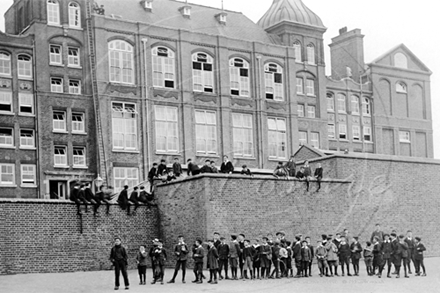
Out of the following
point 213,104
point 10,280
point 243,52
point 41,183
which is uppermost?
point 243,52

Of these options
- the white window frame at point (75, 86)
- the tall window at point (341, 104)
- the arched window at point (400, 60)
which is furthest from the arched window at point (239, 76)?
the arched window at point (400, 60)

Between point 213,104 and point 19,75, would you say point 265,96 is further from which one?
point 19,75

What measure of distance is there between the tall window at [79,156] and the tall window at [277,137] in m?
14.4

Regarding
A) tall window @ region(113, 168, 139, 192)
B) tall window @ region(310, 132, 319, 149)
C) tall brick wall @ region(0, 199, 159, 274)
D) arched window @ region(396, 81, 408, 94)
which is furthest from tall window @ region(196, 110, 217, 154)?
arched window @ region(396, 81, 408, 94)

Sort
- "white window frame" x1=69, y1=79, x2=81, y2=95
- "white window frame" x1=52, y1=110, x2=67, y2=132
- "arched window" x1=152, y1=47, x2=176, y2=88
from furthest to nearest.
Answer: "arched window" x1=152, y1=47, x2=176, y2=88 → "white window frame" x1=69, y1=79, x2=81, y2=95 → "white window frame" x1=52, y1=110, x2=67, y2=132

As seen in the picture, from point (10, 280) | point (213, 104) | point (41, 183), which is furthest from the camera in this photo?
point (213, 104)

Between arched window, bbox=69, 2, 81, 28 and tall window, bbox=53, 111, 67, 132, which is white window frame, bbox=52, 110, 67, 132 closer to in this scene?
tall window, bbox=53, 111, 67, 132

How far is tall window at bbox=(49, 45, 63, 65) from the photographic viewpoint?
158 feet

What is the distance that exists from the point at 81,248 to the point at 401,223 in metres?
16.1

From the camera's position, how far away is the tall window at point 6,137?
46.4 m

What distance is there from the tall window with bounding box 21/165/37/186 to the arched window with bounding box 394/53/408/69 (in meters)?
35.4

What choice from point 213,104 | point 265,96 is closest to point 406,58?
point 265,96

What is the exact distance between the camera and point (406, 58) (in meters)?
67.1

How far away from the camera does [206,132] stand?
172 feet
